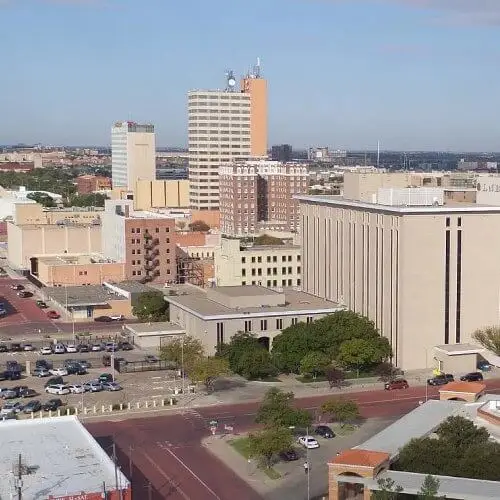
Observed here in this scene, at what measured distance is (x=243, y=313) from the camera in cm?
4500

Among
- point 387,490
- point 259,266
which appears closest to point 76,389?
point 387,490

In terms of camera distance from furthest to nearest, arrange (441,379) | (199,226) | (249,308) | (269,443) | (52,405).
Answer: (199,226)
(249,308)
(441,379)
(52,405)
(269,443)

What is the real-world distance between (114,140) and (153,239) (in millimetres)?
71954

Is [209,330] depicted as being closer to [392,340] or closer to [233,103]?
[392,340]

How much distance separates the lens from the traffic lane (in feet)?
88.5

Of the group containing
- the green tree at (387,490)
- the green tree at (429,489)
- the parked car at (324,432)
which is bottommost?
the parked car at (324,432)

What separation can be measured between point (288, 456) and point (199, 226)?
2643 inches

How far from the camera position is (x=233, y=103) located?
109 meters

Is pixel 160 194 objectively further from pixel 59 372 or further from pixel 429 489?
pixel 429 489

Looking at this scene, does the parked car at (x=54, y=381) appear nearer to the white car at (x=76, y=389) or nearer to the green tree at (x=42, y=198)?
the white car at (x=76, y=389)

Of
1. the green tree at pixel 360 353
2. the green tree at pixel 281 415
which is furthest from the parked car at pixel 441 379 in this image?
the green tree at pixel 281 415

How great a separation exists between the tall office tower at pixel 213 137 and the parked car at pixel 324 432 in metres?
75.4

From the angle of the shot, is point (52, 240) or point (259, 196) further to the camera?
point (259, 196)

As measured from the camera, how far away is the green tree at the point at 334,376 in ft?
129
